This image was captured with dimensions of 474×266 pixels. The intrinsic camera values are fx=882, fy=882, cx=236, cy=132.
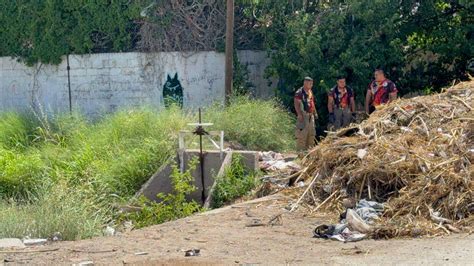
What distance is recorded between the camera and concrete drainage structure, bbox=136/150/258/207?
1366cm

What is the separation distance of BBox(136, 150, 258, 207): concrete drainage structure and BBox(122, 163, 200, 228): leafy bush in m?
0.68

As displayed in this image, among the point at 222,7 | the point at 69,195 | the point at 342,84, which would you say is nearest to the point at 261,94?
the point at 222,7

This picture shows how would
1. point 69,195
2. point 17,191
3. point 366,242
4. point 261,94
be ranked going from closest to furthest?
point 366,242
point 69,195
point 17,191
point 261,94

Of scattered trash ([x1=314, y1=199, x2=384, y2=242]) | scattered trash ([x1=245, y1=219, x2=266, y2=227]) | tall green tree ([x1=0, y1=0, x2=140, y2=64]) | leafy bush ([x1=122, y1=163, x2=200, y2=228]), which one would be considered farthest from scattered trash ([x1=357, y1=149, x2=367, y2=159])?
tall green tree ([x1=0, y1=0, x2=140, y2=64])

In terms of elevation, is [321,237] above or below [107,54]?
below

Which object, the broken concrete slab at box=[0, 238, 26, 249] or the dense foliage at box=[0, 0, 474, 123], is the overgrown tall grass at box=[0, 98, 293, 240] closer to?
the dense foliage at box=[0, 0, 474, 123]

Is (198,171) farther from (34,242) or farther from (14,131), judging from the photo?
(14,131)

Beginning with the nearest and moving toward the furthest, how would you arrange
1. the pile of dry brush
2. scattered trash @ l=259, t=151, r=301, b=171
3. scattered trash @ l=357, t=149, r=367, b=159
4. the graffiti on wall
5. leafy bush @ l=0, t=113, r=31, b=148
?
the pile of dry brush → scattered trash @ l=357, t=149, r=367, b=159 → scattered trash @ l=259, t=151, r=301, b=171 → leafy bush @ l=0, t=113, r=31, b=148 → the graffiti on wall

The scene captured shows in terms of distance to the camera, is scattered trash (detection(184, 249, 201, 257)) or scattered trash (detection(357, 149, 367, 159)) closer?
scattered trash (detection(184, 249, 201, 257))

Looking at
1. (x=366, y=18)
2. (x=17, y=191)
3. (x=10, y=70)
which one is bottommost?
(x=17, y=191)

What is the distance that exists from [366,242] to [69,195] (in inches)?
203

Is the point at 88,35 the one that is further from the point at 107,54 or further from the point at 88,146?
the point at 88,146

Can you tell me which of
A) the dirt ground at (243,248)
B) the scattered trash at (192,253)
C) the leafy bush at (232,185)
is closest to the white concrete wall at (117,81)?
the leafy bush at (232,185)

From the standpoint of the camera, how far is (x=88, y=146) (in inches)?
612
